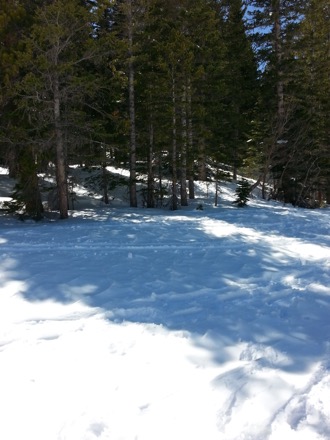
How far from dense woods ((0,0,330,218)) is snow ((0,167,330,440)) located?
20.7 ft

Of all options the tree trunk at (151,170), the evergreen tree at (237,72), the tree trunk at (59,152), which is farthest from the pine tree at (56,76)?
the evergreen tree at (237,72)

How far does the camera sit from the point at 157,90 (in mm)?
14148

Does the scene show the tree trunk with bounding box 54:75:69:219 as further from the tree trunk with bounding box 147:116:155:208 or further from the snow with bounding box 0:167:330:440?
the snow with bounding box 0:167:330:440

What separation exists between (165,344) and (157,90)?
42.4 ft

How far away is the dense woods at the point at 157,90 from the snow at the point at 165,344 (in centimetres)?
631

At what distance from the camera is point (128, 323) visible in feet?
12.9

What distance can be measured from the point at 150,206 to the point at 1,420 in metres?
14.4

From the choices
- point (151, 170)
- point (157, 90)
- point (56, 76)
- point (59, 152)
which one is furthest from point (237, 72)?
point (59, 152)

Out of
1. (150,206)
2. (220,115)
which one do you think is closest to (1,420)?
(150,206)

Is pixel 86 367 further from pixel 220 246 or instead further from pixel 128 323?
pixel 220 246

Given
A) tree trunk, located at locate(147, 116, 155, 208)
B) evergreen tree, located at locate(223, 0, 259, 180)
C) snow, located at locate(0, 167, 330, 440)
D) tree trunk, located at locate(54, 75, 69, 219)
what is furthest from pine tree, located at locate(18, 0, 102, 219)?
evergreen tree, located at locate(223, 0, 259, 180)

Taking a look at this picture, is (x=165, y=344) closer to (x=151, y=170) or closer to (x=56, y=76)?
(x=56, y=76)

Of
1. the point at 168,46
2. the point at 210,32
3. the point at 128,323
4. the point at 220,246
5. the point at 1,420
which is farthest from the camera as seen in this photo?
the point at 210,32

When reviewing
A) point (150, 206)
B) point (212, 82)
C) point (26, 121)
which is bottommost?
point (150, 206)
